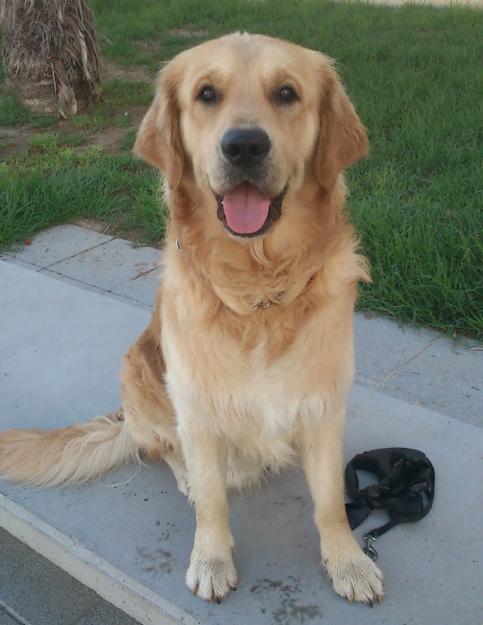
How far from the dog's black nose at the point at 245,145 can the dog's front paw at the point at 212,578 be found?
128 cm

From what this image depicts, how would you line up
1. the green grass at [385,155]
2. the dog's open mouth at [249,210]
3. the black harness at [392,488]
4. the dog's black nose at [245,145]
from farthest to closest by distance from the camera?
1. the green grass at [385,155]
2. the black harness at [392,488]
3. the dog's open mouth at [249,210]
4. the dog's black nose at [245,145]

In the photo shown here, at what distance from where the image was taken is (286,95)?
212 centimetres

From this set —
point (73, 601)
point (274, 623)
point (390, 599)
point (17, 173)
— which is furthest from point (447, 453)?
point (17, 173)

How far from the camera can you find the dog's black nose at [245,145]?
6.24 feet

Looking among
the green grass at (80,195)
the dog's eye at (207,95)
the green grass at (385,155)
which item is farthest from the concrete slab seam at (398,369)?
the green grass at (80,195)

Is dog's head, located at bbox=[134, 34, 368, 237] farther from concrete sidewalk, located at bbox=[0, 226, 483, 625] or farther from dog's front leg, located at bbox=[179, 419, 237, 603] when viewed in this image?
concrete sidewalk, located at bbox=[0, 226, 483, 625]

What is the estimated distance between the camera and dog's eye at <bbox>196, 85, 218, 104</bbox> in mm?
2117

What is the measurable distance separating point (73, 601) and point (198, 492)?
63 centimetres

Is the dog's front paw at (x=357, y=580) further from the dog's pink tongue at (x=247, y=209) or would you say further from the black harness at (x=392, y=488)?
the dog's pink tongue at (x=247, y=209)

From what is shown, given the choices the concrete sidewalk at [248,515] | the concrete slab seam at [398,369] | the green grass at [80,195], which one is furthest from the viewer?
the green grass at [80,195]

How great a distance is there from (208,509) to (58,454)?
0.73 meters

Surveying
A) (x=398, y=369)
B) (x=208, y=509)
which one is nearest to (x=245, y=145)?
(x=208, y=509)

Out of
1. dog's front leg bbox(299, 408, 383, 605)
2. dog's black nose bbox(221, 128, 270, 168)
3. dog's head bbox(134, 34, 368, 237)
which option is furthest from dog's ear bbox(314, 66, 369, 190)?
dog's front leg bbox(299, 408, 383, 605)

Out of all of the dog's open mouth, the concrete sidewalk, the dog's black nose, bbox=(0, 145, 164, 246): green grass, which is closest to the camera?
the dog's black nose
